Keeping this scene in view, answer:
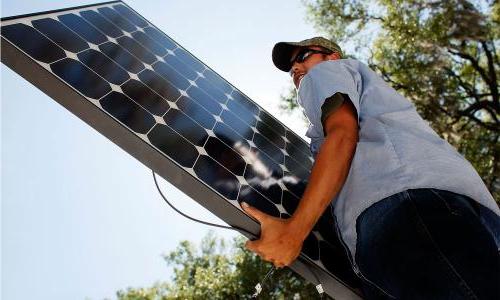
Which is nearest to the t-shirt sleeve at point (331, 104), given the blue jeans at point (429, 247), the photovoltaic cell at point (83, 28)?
the blue jeans at point (429, 247)

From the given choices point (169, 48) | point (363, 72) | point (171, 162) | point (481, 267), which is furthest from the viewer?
point (169, 48)

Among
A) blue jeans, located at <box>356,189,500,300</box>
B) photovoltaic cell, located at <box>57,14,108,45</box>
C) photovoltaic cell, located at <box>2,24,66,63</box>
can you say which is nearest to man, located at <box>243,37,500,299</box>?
blue jeans, located at <box>356,189,500,300</box>

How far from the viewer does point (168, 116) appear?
244cm

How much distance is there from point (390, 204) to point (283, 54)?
1.63 metres

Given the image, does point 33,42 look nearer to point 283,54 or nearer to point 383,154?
point 283,54

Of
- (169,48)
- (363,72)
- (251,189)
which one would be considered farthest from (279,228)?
(169,48)

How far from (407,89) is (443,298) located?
1336 centimetres

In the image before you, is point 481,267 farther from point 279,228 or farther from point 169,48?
point 169,48

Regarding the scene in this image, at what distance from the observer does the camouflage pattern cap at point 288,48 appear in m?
3.05

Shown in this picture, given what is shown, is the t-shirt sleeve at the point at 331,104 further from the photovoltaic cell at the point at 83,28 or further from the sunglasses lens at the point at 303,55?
the photovoltaic cell at the point at 83,28

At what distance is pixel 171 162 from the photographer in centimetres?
204

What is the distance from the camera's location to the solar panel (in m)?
2.03

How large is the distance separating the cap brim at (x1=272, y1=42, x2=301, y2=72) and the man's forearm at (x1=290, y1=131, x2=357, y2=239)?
1230 mm

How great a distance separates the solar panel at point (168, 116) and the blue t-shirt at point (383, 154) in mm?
412
